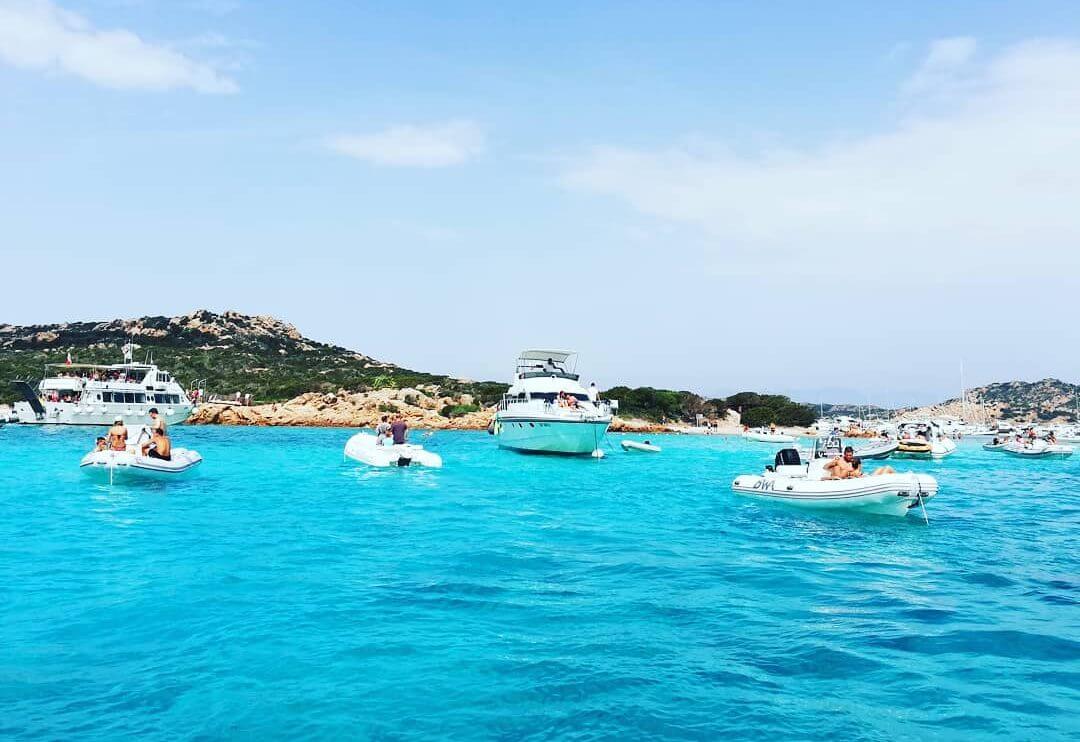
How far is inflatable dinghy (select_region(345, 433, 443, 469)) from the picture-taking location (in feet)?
98.6

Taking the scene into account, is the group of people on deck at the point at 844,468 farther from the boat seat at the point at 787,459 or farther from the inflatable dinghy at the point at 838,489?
the boat seat at the point at 787,459

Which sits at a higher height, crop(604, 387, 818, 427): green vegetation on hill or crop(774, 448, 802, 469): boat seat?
crop(604, 387, 818, 427): green vegetation on hill

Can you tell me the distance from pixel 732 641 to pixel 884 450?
38302 mm

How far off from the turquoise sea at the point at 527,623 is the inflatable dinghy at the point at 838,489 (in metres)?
0.45

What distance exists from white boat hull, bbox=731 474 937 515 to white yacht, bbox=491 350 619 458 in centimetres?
1800

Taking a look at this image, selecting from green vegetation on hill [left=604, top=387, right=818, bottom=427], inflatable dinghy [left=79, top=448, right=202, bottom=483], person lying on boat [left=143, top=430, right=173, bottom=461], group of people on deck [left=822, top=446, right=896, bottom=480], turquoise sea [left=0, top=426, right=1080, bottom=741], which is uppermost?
green vegetation on hill [left=604, top=387, right=818, bottom=427]

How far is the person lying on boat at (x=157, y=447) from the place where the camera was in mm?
23000

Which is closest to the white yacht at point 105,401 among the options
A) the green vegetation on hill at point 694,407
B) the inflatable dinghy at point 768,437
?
the green vegetation on hill at point 694,407

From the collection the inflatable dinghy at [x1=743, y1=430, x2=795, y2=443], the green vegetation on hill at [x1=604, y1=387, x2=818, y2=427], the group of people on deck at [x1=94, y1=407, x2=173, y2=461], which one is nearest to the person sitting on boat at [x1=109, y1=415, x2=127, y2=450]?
the group of people on deck at [x1=94, y1=407, x2=173, y2=461]

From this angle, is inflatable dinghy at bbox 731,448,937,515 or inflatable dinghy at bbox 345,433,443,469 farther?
inflatable dinghy at bbox 345,433,443,469

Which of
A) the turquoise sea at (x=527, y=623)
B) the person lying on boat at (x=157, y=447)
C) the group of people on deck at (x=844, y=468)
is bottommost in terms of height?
the turquoise sea at (x=527, y=623)

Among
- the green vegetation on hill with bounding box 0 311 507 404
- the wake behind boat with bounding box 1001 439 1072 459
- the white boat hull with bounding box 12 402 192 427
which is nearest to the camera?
the wake behind boat with bounding box 1001 439 1072 459

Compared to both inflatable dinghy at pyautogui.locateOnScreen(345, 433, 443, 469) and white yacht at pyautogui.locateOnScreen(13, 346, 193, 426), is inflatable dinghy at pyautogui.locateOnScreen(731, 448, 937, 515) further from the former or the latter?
white yacht at pyautogui.locateOnScreen(13, 346, 193, 426)

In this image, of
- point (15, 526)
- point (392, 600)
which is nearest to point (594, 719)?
point (392, 600)
